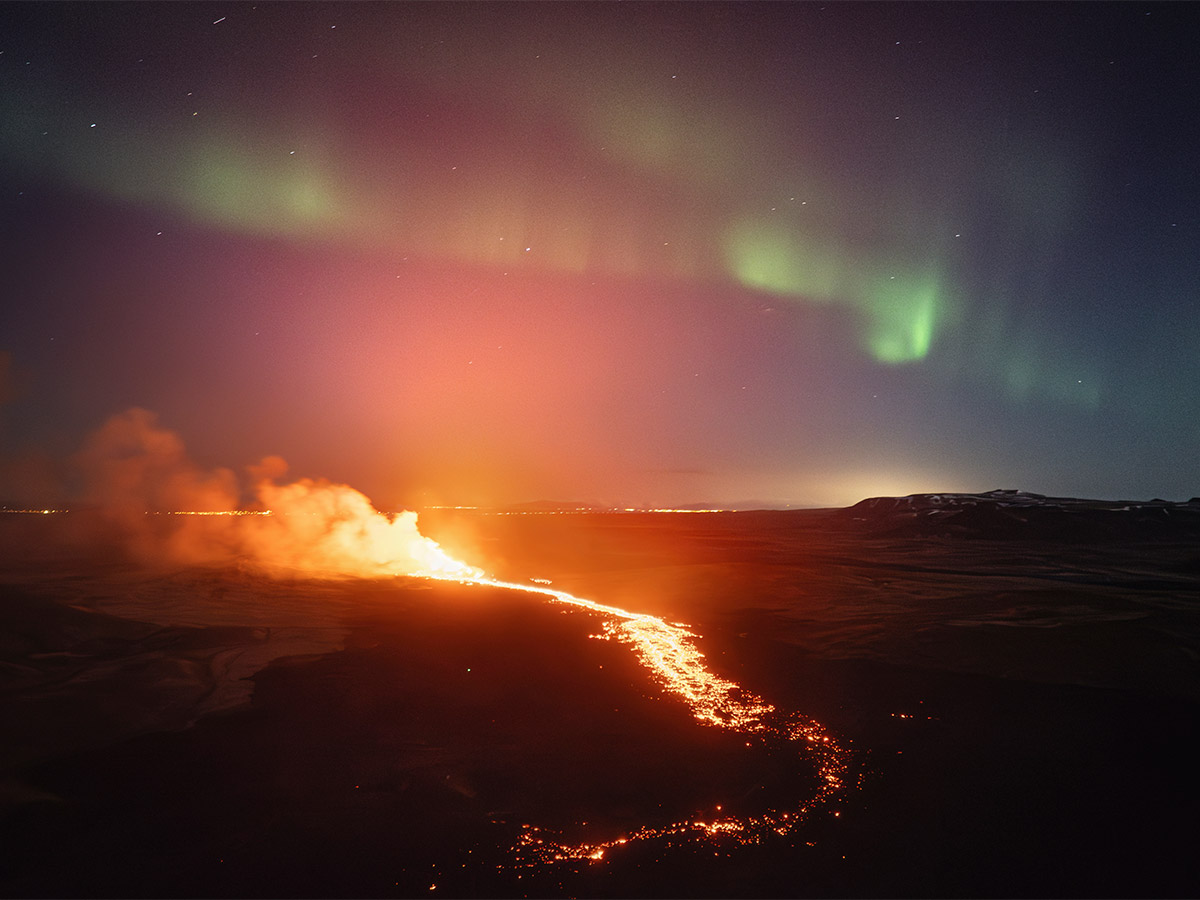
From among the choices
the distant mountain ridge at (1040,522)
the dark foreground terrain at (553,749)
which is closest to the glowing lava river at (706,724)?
the dark foreground terrain at (553,749)

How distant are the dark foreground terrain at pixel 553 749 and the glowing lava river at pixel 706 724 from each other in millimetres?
172

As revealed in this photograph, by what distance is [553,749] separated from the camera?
726 centimetres

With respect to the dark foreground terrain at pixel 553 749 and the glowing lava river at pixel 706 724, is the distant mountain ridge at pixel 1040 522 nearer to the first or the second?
the dark foreground terrain at pixel 553 749

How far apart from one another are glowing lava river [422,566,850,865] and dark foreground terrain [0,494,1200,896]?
0.56 feet

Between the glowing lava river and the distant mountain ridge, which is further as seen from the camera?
the distant mountain ridge

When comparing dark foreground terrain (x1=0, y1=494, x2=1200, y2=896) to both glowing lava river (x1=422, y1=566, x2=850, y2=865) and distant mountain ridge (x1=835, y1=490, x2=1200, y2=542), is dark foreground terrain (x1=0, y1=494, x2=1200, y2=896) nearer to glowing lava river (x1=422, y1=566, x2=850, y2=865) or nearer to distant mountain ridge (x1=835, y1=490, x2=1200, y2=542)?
glowing lava river (x1=422, y1=566, x2=850, y2=865)

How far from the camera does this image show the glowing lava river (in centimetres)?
514

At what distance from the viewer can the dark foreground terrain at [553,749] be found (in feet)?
15.8

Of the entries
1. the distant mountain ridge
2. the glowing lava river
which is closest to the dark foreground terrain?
the glowing lava river

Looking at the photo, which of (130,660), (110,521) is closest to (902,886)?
(130,660)

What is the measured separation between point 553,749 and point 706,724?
89.4 inches

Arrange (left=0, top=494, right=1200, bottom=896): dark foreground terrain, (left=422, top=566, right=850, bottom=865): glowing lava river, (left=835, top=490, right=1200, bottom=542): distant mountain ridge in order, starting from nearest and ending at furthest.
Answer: (left=0, top=494, right=1200, bottom=896): dark foreground terrain
(left=422, top=566, right=850, bottom=865): glowing lava river
(left=835, top=490, right=1200, bottom=542): distant mountain ridge

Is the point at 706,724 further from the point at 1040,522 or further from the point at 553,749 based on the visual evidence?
the point at 1040,522

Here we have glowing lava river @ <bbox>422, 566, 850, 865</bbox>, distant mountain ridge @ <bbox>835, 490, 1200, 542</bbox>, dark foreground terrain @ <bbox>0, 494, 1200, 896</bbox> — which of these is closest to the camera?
dark foreground terrain @ <bbox>0, 494, 1200, 896</bbox>
